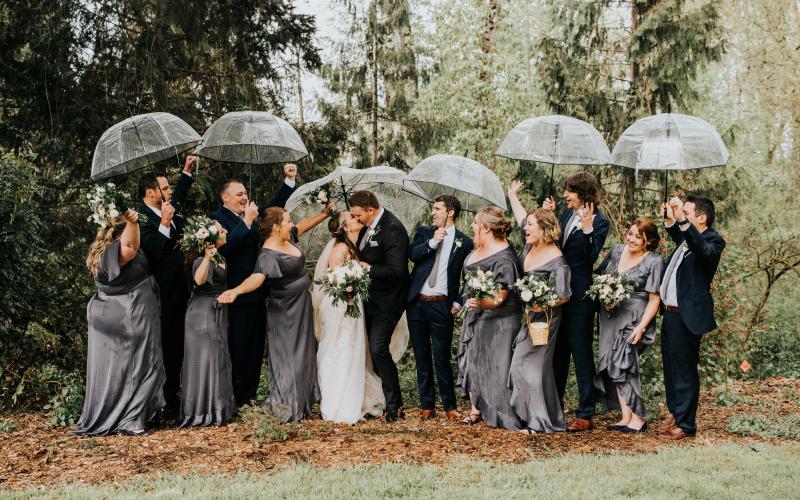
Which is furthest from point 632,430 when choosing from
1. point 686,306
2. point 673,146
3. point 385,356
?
point 673,146

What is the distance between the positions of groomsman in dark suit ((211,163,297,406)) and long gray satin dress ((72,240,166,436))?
2.58 ft

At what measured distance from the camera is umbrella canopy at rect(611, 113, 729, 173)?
20.0ft

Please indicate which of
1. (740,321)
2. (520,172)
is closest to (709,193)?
(740,321)

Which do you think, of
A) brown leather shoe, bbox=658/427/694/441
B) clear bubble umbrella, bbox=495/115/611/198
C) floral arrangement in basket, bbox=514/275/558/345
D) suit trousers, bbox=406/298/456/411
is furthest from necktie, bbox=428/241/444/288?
brown leather shoe, bbox=658/427/694/441

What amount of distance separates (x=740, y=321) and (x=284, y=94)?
7.46 m

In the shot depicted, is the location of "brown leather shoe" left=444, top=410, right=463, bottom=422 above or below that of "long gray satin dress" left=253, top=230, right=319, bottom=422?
below

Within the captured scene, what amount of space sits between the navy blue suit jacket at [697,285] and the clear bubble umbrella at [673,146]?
1.74ft

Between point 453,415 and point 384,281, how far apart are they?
145 cm

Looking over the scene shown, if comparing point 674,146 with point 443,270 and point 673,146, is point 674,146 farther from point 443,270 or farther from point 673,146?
point 443,270

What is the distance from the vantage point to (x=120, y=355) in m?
6.41

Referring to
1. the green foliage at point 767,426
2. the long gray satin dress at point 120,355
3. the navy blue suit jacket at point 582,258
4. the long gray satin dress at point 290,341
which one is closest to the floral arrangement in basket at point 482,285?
the navy blue suit jacket at point 582,258

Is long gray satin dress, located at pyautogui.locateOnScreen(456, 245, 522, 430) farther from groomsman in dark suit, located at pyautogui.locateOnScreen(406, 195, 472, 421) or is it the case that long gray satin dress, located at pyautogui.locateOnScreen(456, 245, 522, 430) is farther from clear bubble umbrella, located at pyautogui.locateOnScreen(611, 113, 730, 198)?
clear bubble umbrella, located at pyautogui.locateOnScreen(611, 113, 730, 198)

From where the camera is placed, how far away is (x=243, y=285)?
673 centimetres

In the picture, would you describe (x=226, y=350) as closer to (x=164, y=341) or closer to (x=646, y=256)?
(x=164, y=341)
